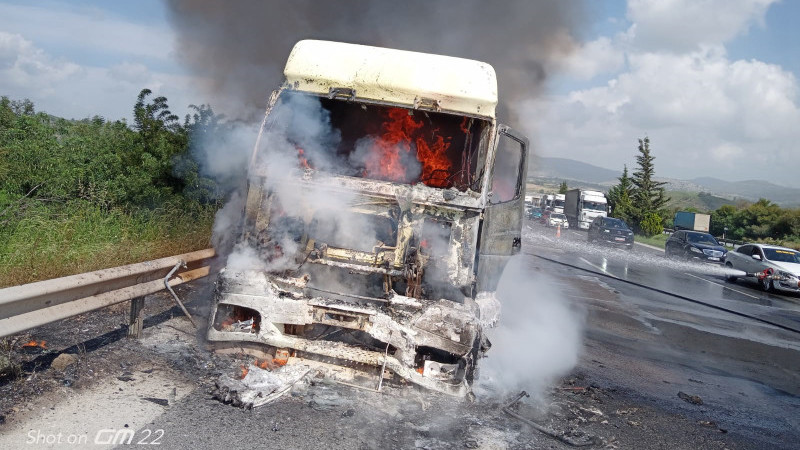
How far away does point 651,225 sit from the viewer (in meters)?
42.8

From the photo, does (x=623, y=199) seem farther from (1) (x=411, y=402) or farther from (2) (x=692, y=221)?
(1) (x=411, y=402)

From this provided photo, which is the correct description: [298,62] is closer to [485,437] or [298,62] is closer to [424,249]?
[424,249]

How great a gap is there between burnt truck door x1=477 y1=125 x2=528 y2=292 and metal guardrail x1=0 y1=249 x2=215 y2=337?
275 centimetres

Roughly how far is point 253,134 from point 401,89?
1729 millimetres

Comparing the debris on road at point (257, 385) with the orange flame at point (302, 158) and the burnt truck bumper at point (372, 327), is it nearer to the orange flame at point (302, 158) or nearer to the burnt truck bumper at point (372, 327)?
the burnt truck bumper at point (372, 327)

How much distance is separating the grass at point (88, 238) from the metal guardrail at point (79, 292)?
0.97 meters

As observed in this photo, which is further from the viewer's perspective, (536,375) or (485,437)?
(536,375)

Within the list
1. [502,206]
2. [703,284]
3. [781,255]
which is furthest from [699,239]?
[502,206]

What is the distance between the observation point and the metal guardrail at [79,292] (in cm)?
335

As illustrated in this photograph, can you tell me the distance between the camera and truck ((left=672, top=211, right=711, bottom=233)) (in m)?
42.9

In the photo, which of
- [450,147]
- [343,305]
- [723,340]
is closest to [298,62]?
[450,147]

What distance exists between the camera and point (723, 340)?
8.60 metres

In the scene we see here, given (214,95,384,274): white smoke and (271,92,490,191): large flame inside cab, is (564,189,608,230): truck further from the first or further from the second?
(214,95,384,274): white smoke

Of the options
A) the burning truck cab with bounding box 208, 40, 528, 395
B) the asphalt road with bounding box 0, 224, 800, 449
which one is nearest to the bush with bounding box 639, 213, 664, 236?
the asphalt road with bounding box 0, 224, 800, 449
